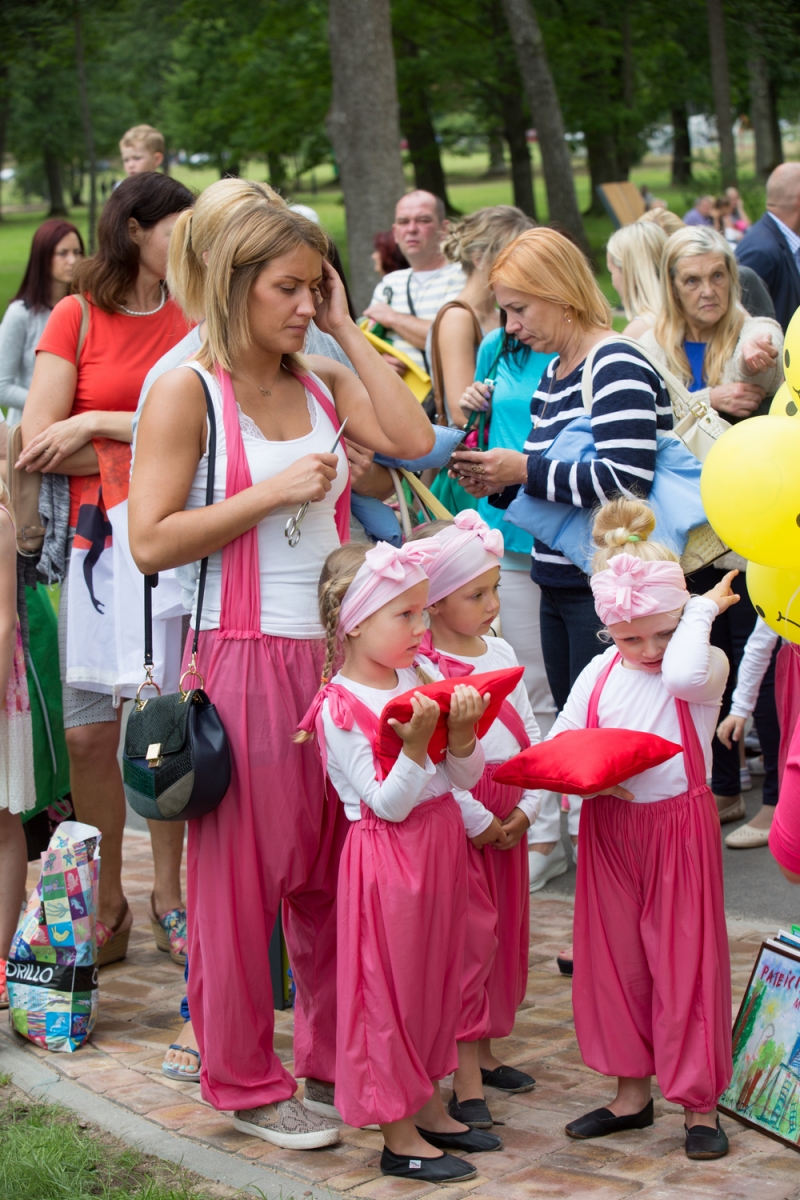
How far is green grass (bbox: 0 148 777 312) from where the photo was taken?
28.9m

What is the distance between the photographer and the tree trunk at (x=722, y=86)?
979 inches

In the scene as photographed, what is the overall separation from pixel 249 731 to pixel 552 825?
1819 millimetres

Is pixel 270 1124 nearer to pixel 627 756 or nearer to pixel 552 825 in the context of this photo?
pixel 627 756

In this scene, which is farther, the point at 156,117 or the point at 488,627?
the point at 156,117

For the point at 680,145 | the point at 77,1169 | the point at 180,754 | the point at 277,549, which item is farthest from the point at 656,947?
the point at 680,145

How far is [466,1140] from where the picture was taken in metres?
3.27

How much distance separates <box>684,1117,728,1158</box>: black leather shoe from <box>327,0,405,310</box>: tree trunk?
11.8 metres

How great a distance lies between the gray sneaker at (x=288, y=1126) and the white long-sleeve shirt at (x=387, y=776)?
79 centimetres

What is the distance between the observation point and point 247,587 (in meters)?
3.32

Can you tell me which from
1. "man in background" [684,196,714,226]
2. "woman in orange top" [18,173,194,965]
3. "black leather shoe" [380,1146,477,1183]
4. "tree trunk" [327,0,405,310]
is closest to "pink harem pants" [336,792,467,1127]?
"black leather shoe" [380,1146,477,1183]

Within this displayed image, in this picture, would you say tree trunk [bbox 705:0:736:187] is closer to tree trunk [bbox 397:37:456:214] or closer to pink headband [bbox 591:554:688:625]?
tree trunk [bbox 397:37:456:214]

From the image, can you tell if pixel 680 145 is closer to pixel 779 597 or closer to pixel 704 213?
pixel 704 213

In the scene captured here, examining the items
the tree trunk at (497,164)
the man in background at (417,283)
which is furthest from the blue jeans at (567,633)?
the tree trunk at (497,164)

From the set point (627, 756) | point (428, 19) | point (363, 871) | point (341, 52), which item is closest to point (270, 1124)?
point (363, 871)
